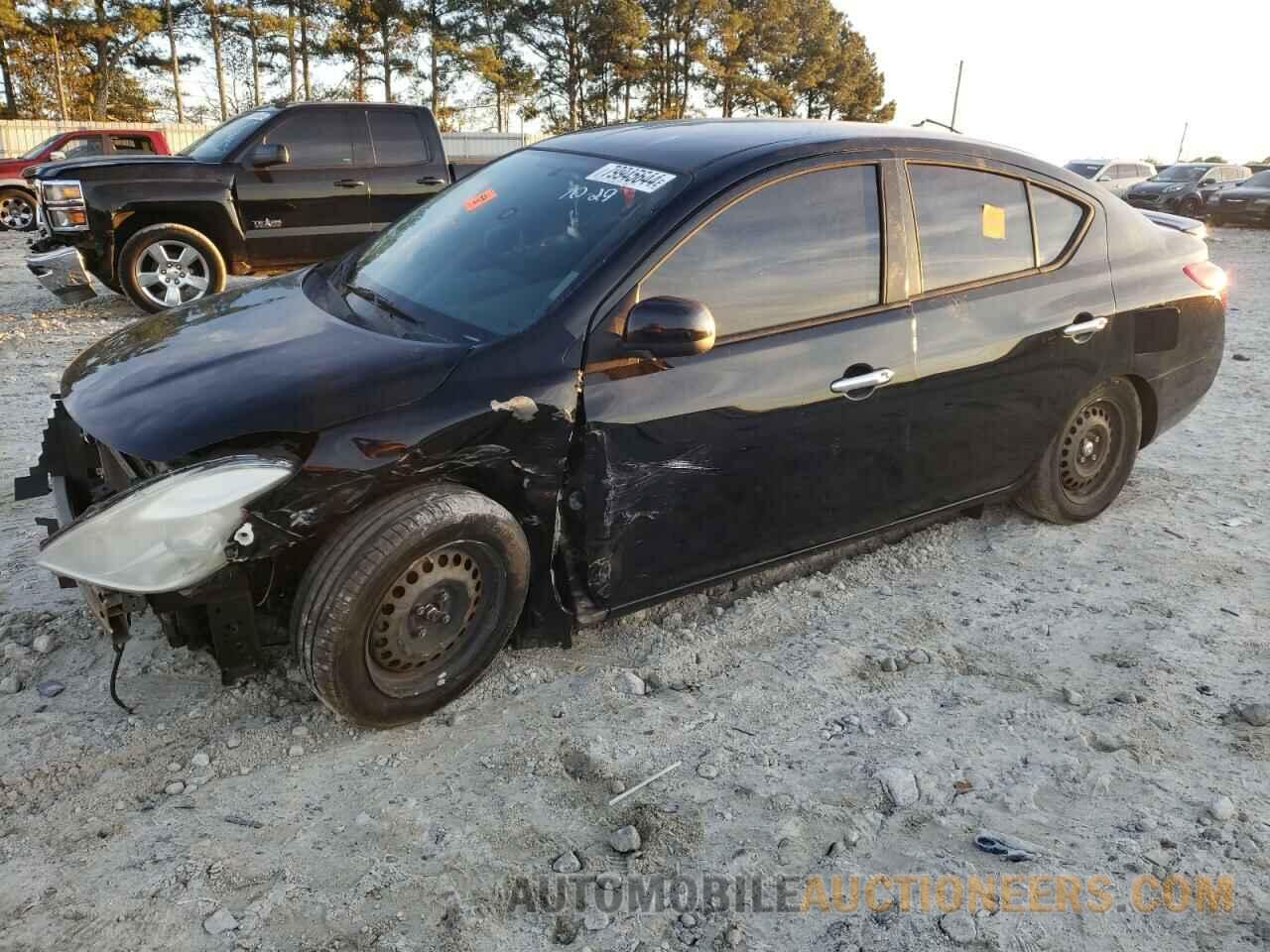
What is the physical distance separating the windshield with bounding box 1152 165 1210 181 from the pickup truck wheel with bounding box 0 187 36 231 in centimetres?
2499

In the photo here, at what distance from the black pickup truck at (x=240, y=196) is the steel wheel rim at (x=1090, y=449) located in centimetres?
693

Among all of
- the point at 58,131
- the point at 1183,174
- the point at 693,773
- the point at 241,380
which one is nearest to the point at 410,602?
the point at 241,380

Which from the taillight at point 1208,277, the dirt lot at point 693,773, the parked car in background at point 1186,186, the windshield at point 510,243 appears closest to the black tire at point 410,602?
the dirt lot at point 693,773

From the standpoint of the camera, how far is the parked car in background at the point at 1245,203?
63.2 ft

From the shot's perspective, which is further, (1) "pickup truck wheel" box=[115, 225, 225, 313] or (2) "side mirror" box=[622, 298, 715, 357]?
(1) "pickup truck wheel" box=[115, 225, 225, 313]

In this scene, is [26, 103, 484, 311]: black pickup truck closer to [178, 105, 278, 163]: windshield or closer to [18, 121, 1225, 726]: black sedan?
[178, 105, 278, 163]: windshield

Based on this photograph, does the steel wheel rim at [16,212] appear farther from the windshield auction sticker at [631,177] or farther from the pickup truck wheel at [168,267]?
the windshield auction sticker at [631,177]

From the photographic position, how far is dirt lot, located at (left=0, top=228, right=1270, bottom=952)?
85.8 inches

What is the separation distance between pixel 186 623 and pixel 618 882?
4.53ft

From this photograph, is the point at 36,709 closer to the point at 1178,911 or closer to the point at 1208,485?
the point at 1178,911

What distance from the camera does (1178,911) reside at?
2.24 metres

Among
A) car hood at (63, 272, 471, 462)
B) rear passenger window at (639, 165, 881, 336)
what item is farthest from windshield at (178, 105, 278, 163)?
rear passenger window at (639, 165, 881, 336)

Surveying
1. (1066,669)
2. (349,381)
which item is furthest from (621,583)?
(1066,669)

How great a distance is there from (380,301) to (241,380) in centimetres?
69
